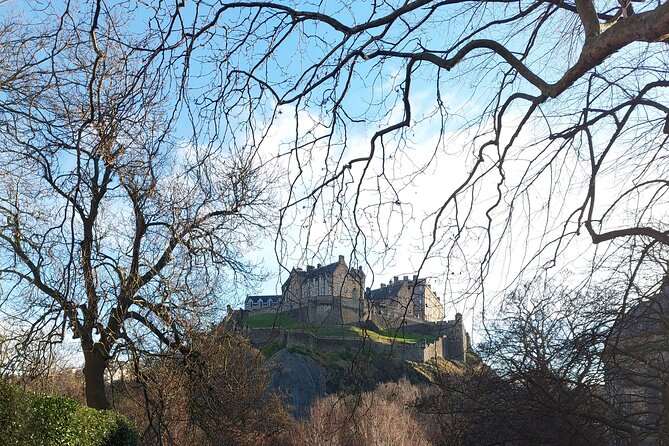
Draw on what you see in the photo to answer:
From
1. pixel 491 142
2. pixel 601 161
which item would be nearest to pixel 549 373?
pixel 601 161

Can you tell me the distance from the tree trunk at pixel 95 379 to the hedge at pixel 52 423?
0.59m

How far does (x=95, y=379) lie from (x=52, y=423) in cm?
248

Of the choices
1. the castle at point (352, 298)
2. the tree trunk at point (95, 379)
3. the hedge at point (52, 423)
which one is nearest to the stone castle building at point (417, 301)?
the castle at point (352, 298)

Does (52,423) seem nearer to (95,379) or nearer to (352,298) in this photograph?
(95,379)

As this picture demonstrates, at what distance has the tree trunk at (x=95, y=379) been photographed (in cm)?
998

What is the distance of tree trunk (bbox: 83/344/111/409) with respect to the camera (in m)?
9.98

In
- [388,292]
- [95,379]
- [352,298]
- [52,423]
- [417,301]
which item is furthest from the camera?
[95,379]

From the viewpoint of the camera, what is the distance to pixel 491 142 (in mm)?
3500

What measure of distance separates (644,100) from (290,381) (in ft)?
131

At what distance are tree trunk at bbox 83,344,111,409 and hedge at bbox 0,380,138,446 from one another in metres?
0.59

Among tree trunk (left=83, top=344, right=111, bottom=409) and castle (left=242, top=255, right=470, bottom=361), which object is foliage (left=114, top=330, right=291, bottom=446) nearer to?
tree trunk (left=83, top=344, right=111, bottom=409)

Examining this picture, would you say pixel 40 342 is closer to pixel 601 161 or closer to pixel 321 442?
pixel 601 161

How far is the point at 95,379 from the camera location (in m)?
10.4

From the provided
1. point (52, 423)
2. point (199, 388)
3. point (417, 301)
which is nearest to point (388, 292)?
point (417, 301)
